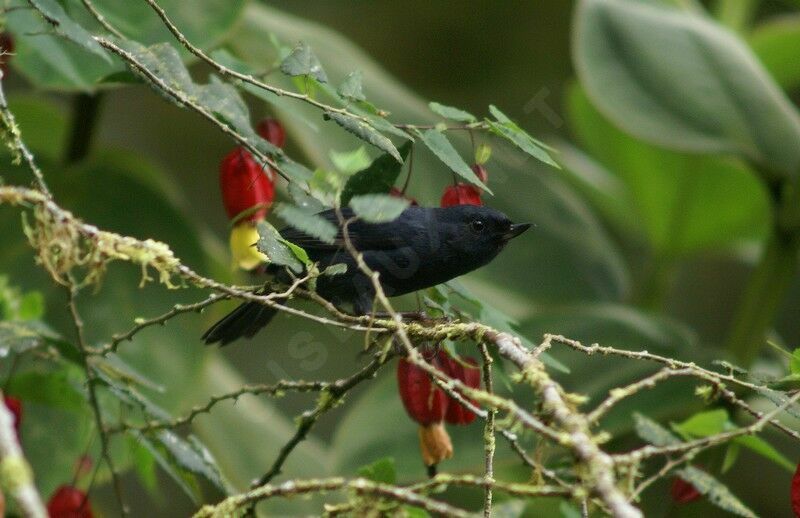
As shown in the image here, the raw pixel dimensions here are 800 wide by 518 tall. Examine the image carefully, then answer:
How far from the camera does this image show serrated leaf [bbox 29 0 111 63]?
1382 mm

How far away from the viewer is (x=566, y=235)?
119 inches

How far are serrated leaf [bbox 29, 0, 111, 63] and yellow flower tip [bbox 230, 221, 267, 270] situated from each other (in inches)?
13.7

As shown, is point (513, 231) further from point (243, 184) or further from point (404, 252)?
point (243, 184)

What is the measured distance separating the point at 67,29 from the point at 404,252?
2.07 feet

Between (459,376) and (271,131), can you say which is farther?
(271,131)

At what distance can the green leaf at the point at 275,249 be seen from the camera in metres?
1.25

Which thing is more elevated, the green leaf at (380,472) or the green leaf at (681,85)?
the green leaf at (681,85)

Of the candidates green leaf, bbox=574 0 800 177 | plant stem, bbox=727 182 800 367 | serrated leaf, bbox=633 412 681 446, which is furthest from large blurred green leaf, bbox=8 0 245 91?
plant stem, bbox=727 182 800 367

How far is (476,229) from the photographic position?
1757mm

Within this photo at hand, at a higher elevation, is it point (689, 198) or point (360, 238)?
point (360, 238)

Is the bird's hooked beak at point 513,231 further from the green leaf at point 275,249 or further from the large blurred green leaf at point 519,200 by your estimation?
the large blurred green leaf at point 519,200

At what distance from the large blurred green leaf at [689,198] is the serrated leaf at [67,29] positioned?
181cm

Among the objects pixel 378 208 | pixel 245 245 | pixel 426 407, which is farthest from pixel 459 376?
pixel 378 208

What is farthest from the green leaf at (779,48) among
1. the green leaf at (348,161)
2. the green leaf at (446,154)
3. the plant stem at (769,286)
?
the green leaf at (348,161)
